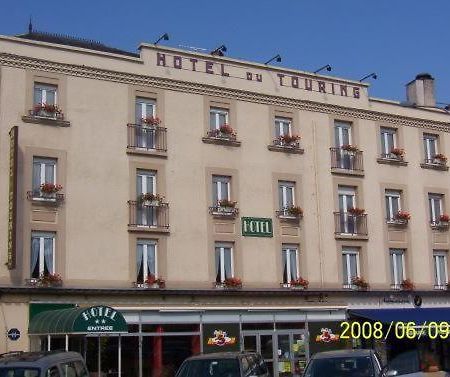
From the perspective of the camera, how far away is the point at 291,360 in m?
29.8

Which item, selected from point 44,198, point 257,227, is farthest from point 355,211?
point 44,198

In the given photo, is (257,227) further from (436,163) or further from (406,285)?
(436,163)

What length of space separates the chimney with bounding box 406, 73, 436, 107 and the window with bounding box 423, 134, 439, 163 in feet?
5.44

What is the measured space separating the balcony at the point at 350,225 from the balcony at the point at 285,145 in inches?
123

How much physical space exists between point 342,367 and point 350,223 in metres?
16.0

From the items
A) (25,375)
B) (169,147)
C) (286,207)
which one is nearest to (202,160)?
(169,147)

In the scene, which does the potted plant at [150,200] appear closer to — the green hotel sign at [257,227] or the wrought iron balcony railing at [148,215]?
the wrought iron balcony railing at [148,215]

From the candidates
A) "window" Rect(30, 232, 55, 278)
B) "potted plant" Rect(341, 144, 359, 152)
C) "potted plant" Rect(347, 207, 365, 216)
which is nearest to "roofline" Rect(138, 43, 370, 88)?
"potted plant" Rect(341, 144, 359, 152)

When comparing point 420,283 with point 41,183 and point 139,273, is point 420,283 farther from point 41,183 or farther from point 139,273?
point 41,183

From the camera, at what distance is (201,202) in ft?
95.8

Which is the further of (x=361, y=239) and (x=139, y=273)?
(x=361, y=239)

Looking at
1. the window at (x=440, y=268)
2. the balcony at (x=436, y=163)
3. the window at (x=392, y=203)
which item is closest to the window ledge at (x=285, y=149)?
the window at (x=392, y=203)

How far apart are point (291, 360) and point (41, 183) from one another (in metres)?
11.5

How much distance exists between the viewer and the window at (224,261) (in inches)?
1147
